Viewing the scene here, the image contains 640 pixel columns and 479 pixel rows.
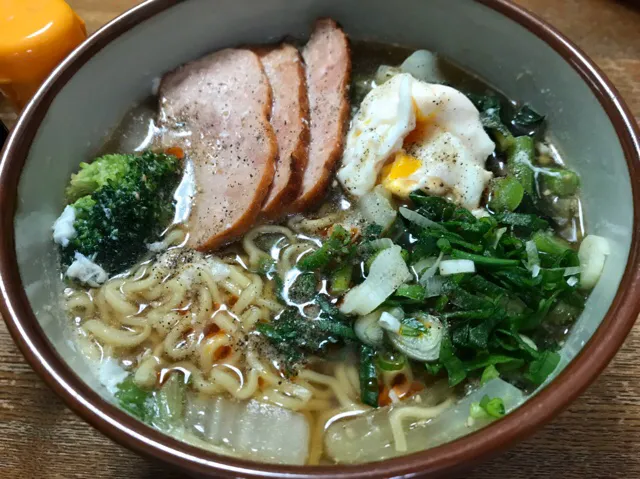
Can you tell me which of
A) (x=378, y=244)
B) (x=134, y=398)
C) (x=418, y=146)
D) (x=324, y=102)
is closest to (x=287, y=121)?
(x=324, y=102)

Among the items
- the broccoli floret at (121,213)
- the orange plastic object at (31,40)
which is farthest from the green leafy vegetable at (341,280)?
the orange plastic object at (31,40)

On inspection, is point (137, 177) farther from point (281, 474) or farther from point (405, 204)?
point (281, 474)

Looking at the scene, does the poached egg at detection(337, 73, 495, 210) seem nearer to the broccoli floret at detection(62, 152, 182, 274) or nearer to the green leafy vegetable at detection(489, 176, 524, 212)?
the green leafy vegetable at detection(489, 176, 524, 212)

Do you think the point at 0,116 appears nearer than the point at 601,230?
No

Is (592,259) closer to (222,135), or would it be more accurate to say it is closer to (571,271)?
(571,271)

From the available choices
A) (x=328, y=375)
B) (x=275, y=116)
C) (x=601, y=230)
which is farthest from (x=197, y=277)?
(x=601, y=230)

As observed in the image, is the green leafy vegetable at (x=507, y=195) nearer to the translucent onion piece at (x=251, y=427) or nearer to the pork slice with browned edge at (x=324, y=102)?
the pork slice with browned edge at (x=324, y=102)

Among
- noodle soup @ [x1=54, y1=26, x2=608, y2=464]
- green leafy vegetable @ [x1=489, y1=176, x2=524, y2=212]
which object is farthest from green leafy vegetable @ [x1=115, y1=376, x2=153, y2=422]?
green leafy vegetable @ [x1=489, y1=176, x2=524, y2=212]
